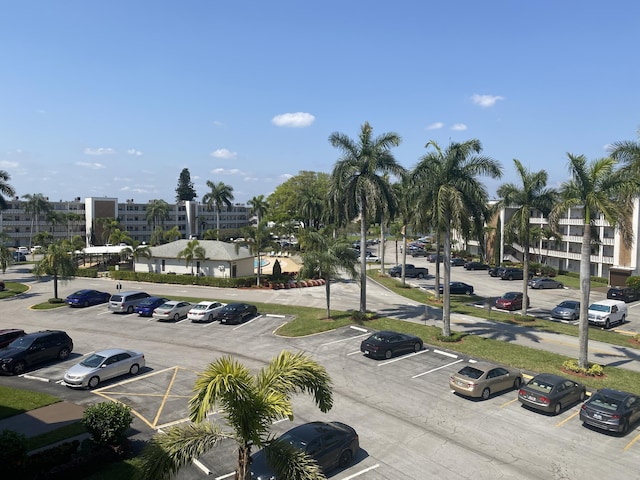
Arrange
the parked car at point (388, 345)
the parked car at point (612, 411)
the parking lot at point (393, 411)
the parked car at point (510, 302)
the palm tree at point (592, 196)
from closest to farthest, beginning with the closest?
the parking lot at point (393, 411)
the parked car at point (612, 411)
the palm tree at point (592, 196)
the parked car at point (388, 345)
the parked car at point (510, 302)

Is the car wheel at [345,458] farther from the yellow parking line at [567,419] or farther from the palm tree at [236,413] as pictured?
the yellow parking line at [567,419]

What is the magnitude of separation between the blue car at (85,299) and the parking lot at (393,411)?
31.2 feet

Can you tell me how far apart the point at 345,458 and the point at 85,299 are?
114 ft

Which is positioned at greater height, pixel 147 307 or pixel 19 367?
pixel 147 307

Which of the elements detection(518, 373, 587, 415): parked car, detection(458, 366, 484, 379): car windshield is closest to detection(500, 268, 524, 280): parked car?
detection(518, 373, 587, 415): parked car

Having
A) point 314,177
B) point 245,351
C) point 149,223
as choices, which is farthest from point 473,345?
point 149,223

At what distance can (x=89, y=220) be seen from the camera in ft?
363

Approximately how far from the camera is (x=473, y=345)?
2880 centimetres

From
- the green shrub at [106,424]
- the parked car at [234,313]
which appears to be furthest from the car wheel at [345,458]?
the parked car at [234,313]

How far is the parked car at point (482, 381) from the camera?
20562 millimetres

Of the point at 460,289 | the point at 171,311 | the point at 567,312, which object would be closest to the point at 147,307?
the point at 171,311

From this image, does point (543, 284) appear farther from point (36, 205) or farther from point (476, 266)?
point (36, 205)

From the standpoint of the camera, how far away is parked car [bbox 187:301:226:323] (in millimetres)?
35688

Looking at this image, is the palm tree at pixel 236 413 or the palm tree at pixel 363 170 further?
the palm tree at pixel 363 170
